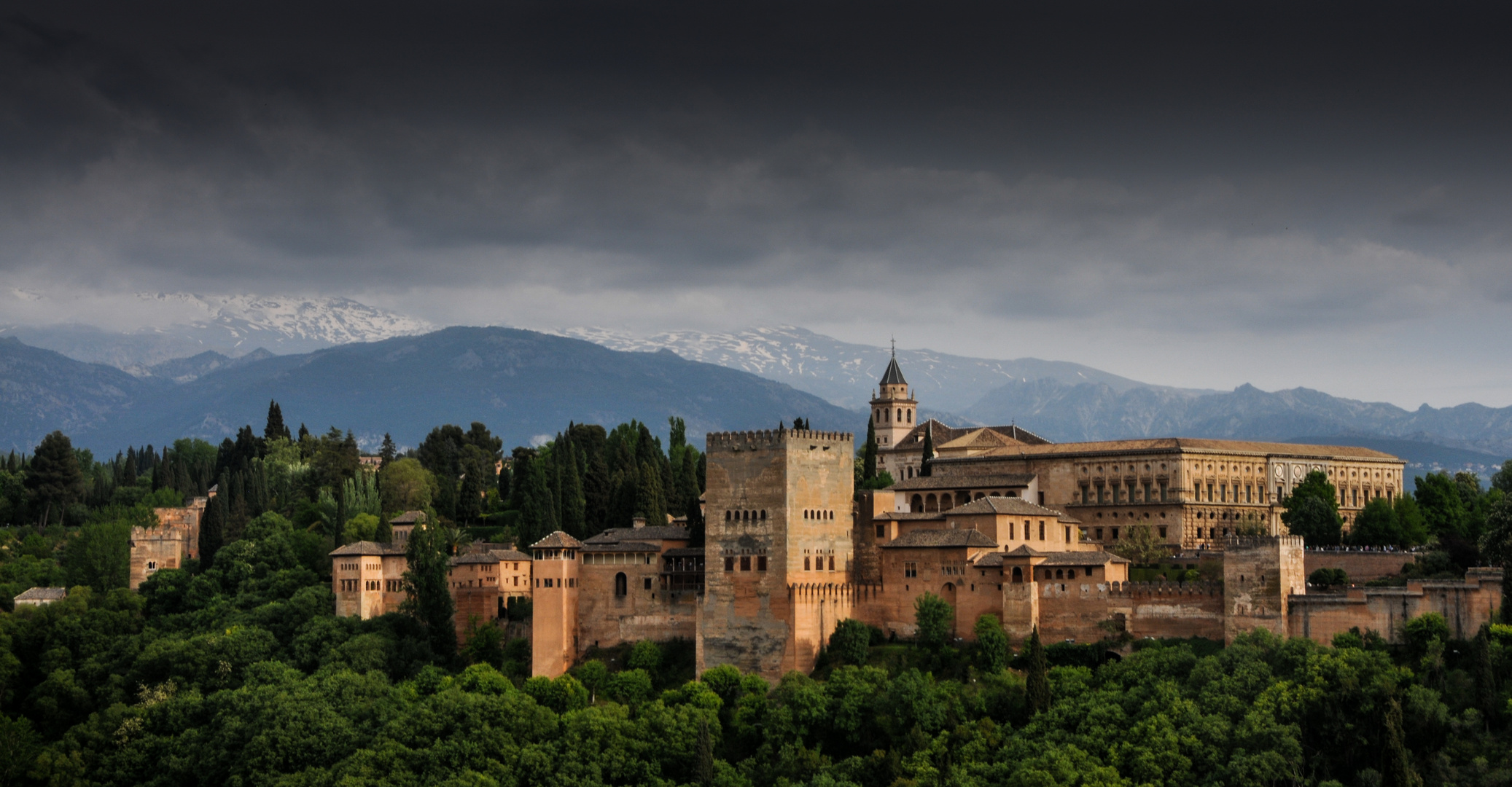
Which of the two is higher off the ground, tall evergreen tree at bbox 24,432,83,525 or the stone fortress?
tall evergreen tree at bbox 24,432,83,525

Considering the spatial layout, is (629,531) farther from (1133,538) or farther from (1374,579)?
(1374,579)

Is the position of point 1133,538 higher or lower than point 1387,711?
higher

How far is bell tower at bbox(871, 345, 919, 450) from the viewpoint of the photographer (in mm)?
119438

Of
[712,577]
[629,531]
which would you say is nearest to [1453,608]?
[712,577]

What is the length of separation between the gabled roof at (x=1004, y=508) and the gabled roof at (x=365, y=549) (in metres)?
30.1

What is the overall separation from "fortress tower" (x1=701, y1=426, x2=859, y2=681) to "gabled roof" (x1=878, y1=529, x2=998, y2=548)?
101 inches

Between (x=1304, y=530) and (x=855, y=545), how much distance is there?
27.2m

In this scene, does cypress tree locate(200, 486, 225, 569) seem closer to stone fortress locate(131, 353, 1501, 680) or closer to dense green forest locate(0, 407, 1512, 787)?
dense green forest locate(0, 407, 1512, 787)

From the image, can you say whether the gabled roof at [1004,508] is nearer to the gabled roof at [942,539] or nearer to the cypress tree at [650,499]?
the gabled roof at [942,539]

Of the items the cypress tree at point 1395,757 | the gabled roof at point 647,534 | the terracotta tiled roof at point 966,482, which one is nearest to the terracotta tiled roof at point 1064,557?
the terracotta tiled roof at point 966,482

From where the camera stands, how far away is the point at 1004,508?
72062mm

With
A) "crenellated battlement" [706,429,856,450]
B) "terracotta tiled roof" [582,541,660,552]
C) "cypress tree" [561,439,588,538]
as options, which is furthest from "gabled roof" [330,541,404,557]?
"crenellated battlement" [706,429,856,450]

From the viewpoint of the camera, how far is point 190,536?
106 metres

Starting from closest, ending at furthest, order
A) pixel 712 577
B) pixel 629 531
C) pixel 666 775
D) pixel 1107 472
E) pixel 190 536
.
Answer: pixel 666 775 → pixel 712 577 → pixel 629 531 → pixel 1107 472 → pixel 190 536
